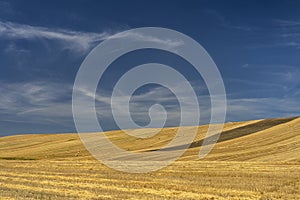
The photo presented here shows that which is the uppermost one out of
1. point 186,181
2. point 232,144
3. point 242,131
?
point 242,131

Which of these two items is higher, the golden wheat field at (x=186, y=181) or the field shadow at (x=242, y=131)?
the field shadow at (x=242, y=131)

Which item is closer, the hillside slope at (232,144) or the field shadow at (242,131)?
the hillside slope at (232,144)

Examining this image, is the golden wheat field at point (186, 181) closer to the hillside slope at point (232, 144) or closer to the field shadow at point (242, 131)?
the hillside slope at point (232, 144)

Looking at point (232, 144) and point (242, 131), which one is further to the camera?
point (242, 131)

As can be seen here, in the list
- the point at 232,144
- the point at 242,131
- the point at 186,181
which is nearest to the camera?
the point at 186,181

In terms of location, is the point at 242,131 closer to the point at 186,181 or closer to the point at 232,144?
the point at 232,144

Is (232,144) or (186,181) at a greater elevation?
(232,144)

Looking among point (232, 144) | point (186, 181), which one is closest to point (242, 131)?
point (232, 144)

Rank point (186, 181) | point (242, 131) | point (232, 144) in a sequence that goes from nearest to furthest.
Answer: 1. point (186, 181)
2. point (232, 144)
3. point (242, 131)

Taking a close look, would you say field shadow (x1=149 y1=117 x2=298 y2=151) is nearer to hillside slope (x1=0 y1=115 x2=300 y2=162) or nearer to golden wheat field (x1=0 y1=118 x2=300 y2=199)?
hillside slope (x1=0 y1=115 x2=300 y2=162)

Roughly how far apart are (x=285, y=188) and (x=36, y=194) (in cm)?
1217

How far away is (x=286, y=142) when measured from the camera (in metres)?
50.5

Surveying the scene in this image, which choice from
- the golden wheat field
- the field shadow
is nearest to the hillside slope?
the field shadow

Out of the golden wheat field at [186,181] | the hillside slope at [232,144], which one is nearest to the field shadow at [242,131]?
the hillside slope at [232,144]
